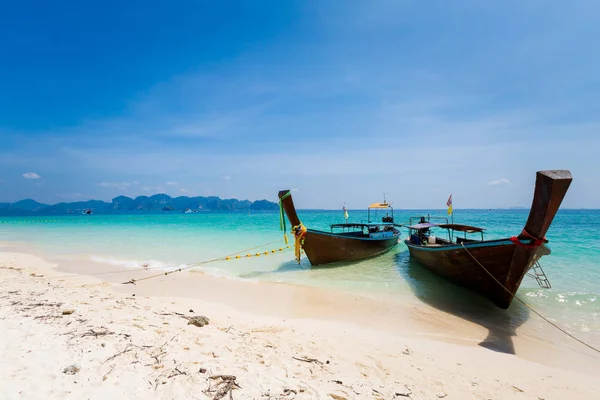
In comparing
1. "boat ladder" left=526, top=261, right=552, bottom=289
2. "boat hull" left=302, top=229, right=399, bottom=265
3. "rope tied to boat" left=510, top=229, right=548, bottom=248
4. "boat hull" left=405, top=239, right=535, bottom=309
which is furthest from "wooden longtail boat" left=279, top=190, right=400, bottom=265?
"rope tied to boat" left=510, top=229, right=548, bottom=248

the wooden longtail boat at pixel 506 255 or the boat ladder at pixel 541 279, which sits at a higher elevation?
the wooden longtail boat at pixel 506 255

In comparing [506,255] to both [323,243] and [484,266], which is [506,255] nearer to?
[484,266]

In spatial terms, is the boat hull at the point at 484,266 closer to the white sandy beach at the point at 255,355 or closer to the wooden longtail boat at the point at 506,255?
the wooden longtail boat at the point at 506,255

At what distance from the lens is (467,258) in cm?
888

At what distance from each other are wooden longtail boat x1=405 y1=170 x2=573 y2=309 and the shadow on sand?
0.99ft

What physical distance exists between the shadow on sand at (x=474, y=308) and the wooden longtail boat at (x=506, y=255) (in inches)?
11.8

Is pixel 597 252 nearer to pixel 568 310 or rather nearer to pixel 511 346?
pixel 568 310

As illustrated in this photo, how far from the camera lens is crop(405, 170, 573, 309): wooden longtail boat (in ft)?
20.2

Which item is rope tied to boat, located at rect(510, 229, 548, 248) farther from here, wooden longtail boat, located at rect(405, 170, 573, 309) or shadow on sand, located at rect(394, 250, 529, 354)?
shadow on sand, located at rect(394, 250, 529, 354)

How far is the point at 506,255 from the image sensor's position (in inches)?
299

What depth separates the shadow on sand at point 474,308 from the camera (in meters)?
6.58

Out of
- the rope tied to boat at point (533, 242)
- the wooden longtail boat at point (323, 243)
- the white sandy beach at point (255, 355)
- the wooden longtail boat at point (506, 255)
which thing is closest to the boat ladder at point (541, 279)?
the wooden longtail boat at point (506, 255)

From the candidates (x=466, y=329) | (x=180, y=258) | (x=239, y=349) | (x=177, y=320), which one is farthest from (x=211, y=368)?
(x=180, y=258)

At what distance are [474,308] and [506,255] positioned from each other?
198 centimetres
